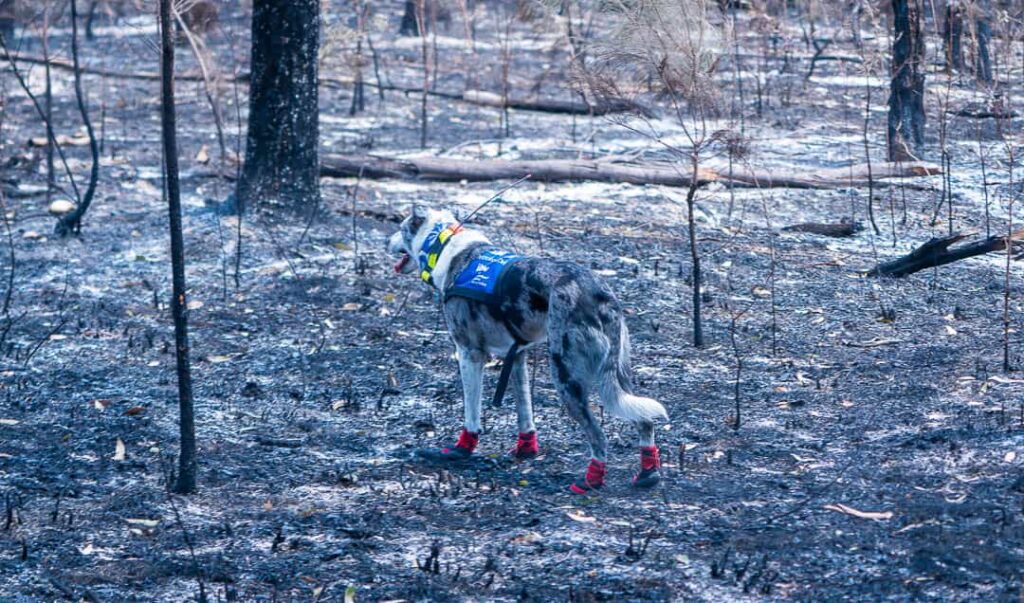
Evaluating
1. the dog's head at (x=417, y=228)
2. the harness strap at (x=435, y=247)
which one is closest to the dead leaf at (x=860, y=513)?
the harness strap at (x=435, y=247)

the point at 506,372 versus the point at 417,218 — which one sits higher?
the point at 417,218

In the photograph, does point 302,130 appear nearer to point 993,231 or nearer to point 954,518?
point 993,231

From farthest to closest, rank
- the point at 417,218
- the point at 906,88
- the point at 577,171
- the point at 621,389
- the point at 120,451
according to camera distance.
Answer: the point at 577,171 < the point at 906,88 < the point at 120,451 < the point at 417,218 < the point at 621,389

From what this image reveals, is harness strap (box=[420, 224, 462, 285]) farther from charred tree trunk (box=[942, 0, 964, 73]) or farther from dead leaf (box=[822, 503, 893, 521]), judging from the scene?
charred tree trunk (box=[942, 0, 964, 73])

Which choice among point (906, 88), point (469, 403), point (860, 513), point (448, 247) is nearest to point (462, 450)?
point (469, 403)

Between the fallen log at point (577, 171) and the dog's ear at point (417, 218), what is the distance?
6.02 meters

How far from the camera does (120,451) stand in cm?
627

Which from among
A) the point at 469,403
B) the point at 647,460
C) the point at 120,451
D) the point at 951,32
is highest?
Result: the point at 951,32

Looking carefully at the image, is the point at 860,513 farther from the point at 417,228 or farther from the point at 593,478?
the point at 417,228

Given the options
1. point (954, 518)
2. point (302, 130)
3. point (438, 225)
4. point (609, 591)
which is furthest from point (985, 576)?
point (302, 130)

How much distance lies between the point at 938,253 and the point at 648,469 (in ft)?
14.1

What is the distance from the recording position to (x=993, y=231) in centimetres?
1037

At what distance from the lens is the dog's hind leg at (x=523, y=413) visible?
5977 mm

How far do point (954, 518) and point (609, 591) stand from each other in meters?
1.55
